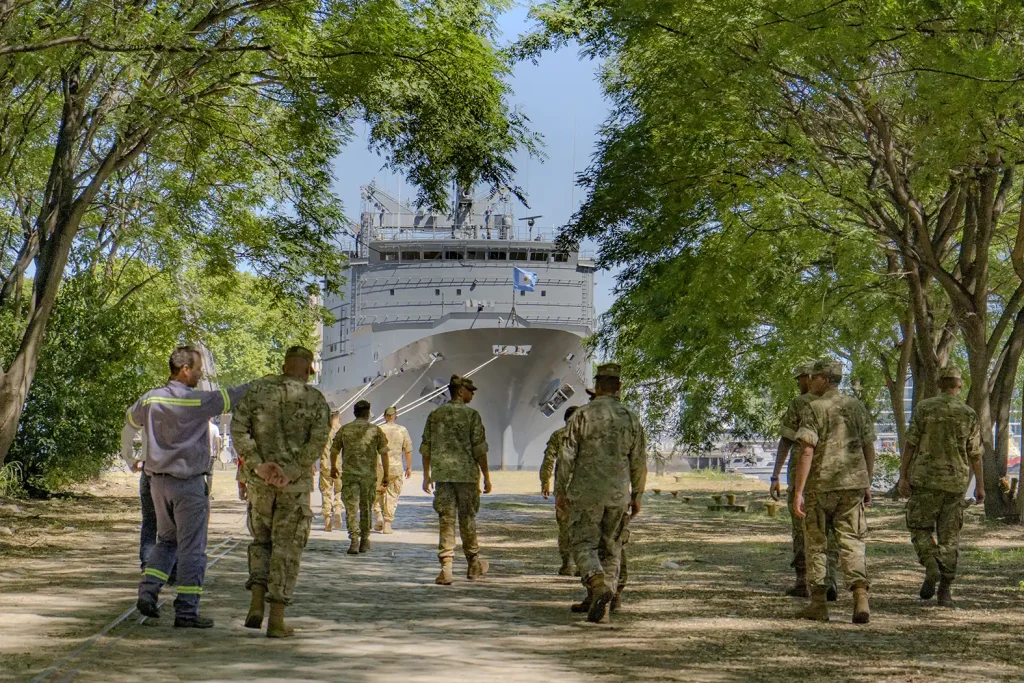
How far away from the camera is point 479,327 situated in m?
44.3

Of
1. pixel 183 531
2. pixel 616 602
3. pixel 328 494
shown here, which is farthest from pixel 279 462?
pixel 328 494

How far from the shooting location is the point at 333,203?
1808 cm

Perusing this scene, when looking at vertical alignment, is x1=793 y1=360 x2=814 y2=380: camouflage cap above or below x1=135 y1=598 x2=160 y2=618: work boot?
above

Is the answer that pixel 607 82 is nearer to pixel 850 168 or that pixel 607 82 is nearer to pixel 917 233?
pixel 850 168

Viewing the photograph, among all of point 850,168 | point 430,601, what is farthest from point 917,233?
point 430,601

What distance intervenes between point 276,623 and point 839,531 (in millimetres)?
3712

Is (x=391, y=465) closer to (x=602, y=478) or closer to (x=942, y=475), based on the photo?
(x=602, y=478)

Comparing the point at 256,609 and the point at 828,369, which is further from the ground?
the point at 828,369

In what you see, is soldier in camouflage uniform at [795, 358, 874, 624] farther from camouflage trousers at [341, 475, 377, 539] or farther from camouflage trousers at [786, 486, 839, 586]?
camouflage trousers at [341, 475, 377, 539]

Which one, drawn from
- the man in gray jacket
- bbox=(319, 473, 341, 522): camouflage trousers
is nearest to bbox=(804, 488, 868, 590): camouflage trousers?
the man in gray jacket

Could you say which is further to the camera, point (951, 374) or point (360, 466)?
point (360, 466)

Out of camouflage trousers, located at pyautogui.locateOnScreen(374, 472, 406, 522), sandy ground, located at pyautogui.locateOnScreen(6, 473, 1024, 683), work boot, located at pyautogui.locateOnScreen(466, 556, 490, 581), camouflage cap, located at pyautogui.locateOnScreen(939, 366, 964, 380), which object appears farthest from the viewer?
camouflage trousers, located at pyautogui.locateOnScreen(374, 472, 406, 522)

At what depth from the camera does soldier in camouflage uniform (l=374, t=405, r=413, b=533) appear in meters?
15.9

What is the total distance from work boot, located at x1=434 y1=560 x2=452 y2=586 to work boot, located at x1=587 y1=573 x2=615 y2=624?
97.5 inches
